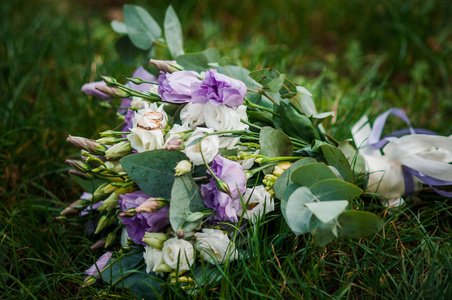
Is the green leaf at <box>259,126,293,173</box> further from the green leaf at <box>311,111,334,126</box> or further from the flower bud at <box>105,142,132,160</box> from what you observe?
the flower bud at <box>105,142,132,160</box>

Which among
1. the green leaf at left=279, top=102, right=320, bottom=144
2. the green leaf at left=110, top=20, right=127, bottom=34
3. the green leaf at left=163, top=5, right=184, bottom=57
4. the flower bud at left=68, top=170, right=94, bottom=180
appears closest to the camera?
the flower bud at left=68, top=170, right=94, bottom=180

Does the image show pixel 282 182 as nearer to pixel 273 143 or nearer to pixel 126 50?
pixel 273 143

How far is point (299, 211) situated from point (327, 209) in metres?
0.07

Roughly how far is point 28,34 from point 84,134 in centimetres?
91

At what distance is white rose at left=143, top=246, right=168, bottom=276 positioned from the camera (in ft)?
2.53

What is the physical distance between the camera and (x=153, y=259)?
783 mm

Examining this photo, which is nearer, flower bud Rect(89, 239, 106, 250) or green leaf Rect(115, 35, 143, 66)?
flower bud Rect(89, 239, 106, 250)

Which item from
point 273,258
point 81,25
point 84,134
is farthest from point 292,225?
point 81,25

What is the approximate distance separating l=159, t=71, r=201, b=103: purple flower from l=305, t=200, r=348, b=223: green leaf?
34 centimetres

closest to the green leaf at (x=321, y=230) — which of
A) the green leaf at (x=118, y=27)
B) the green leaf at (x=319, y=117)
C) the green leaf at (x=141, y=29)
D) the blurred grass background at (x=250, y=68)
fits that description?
the blurred grass background at (x=250, y=68)

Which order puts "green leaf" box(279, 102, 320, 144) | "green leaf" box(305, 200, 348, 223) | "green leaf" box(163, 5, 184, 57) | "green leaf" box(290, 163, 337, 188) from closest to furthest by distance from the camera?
"green leaf" box(305, 200, 348, 223) < "green leaf" box(290, 163, 337, 188) < "green leaf" box(279, 102, 320, 144) < "green leaf" box(163, 5, 184, 57)

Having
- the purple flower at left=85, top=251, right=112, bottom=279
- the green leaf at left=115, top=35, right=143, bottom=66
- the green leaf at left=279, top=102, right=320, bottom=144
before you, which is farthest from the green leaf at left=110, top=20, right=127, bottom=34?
the purple flower at left=85, top=251, right=112, bottom=279

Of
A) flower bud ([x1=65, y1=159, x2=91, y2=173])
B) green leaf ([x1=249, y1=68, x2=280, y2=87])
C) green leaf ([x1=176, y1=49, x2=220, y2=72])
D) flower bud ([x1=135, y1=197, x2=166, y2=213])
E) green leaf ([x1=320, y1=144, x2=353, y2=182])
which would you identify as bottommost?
flower bud ([x1=135, y1=197, x2=166, y2=213])

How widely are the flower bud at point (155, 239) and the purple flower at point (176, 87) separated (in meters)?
0.28
